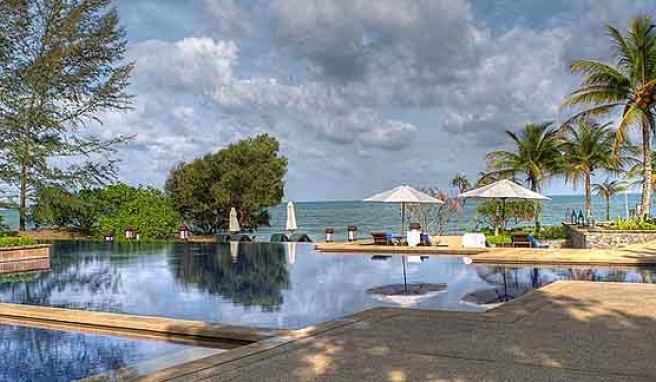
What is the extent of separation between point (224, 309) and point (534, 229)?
764 inches

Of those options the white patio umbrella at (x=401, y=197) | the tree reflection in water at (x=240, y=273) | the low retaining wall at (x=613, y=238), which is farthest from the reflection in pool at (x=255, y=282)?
the low retaining wall at (x=613, y=238)

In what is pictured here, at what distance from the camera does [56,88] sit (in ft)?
85.7

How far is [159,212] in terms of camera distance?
92.7 ft

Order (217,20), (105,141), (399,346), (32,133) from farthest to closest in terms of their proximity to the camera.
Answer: (105,141) → (32,133) → (217,20) → (399,346)

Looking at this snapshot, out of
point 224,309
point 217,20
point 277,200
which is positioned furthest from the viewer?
point 277,200

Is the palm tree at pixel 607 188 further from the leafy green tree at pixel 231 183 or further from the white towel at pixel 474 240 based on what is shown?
the white towel at pixel 474 240

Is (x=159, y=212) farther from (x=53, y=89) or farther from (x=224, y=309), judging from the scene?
(x=224, y=309)

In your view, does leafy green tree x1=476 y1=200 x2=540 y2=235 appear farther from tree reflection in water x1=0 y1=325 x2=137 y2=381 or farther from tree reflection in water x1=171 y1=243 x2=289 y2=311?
tree reflection in water x1=0 y1=325 x2=137 y2=381

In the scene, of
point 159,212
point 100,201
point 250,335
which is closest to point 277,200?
point 159,212

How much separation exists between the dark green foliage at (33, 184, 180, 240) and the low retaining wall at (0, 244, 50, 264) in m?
8.62

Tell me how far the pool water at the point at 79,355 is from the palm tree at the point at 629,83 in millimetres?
17524

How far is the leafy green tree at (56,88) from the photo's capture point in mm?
24297

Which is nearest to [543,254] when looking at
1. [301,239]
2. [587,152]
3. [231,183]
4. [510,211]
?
[301,239]

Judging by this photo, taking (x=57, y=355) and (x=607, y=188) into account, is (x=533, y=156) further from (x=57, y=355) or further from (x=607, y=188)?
(x=57, y=355)
